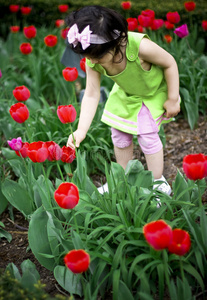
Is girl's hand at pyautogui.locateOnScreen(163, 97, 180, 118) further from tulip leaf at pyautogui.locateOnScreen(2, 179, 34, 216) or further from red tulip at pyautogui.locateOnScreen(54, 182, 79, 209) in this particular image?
red tulip at pyautogui.locateOnScreen(54, 182, 79, 209)

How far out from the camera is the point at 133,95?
2.10 metres

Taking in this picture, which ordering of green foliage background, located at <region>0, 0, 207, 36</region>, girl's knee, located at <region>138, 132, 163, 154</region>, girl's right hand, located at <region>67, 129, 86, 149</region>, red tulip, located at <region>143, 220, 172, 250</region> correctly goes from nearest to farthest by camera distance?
red tulip, located at <region>143, 220, 172, 250</region> → girl's right hand, located at <region>67, 129, 86, 149</region> → girl's knee, located at <region>138, 132, 163, 154</region> → green foliage background, located at <region>0, 0, 207, 36</region>

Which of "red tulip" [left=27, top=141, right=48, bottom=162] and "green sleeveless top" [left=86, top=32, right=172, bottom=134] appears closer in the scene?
"red tulip" [left=27, top=141, right=48, bottom=162]

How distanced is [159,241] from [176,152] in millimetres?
1724

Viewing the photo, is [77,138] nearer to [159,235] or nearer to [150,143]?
[150,143]

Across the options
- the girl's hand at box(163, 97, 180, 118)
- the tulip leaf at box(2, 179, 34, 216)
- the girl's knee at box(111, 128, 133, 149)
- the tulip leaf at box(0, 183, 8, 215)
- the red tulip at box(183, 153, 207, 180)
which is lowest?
the tulip leaf at box(0, 183, 8, 215)

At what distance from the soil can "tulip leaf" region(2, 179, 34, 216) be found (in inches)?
5.9

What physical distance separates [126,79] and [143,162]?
0.74m

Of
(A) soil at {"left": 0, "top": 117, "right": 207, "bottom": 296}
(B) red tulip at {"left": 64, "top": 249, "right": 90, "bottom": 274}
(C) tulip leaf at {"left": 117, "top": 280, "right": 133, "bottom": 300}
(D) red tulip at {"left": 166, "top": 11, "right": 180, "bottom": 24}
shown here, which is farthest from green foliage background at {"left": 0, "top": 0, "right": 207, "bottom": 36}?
(B) red tulip at {"left": 64, "top": 249, "right": 90, "bottom": 274}

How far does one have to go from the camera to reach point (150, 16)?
2775 millimetres

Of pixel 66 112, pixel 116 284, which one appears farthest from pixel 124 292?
pixel 66 112

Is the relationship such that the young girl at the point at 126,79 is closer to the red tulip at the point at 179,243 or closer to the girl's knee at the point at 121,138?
the girl's knee at the point at 121,138

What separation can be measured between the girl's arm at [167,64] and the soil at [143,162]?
48 centimetres

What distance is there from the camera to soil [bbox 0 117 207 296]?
180 cm
